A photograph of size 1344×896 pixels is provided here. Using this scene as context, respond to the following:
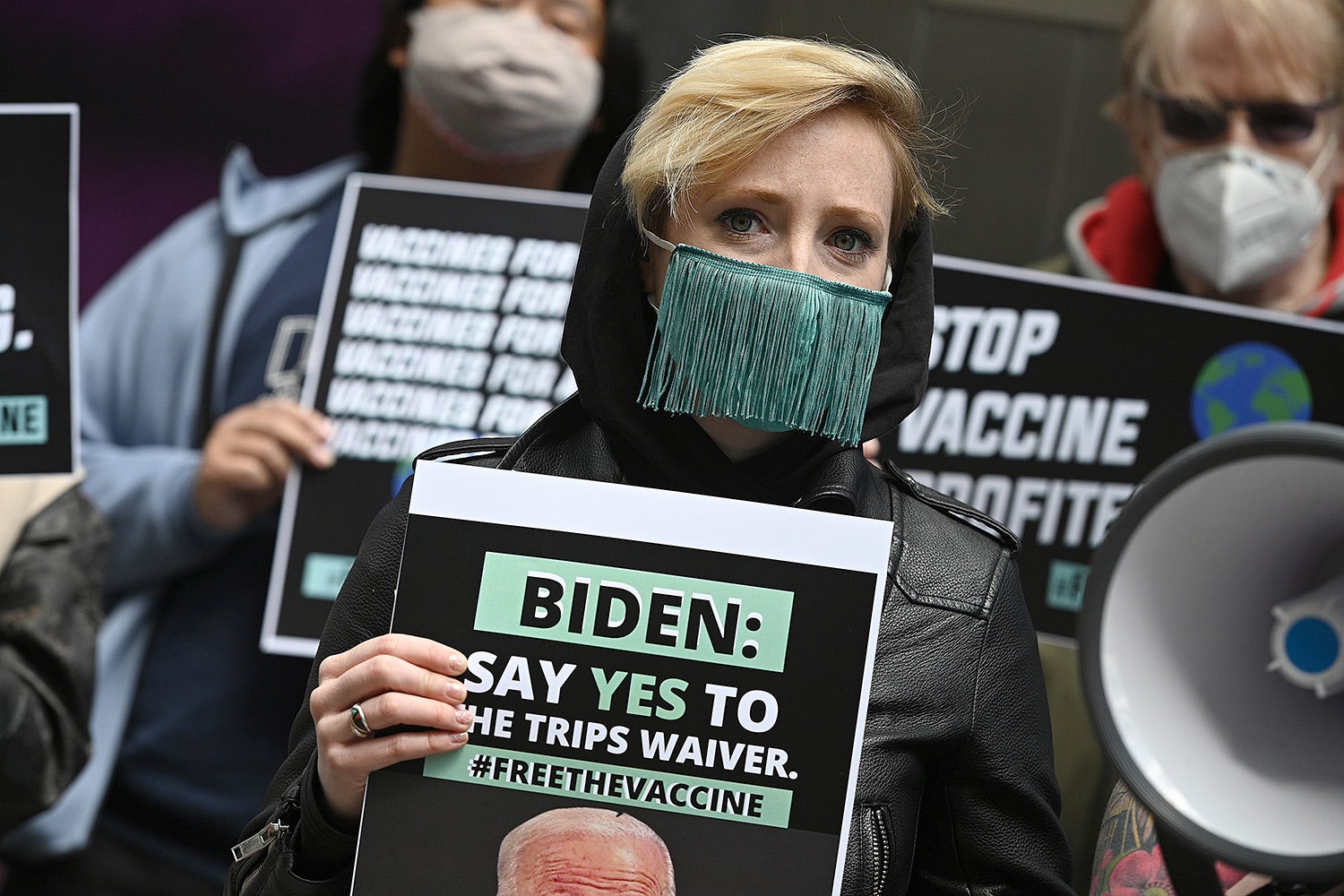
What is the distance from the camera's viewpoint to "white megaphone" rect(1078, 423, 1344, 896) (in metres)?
1.39

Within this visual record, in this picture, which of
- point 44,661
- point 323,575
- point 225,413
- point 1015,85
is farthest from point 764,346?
point 1015,85

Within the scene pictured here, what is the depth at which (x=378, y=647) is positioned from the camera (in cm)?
149

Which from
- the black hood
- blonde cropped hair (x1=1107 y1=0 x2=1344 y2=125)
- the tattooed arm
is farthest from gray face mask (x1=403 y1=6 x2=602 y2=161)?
the tattooed arm

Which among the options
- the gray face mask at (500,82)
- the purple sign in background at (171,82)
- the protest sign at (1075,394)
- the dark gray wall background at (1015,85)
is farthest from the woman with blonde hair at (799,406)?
the purple sign in background at (171,82)

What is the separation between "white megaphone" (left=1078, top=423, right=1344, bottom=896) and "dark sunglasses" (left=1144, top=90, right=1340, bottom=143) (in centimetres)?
199

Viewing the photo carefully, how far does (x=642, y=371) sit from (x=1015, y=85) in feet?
9.62

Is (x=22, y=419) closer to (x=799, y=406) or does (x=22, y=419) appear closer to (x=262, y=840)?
(x=262, y=840)

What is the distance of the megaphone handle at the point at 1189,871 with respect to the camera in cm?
150

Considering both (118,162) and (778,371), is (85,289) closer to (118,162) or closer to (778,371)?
(118,162)

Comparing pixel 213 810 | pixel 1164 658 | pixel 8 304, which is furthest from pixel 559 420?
pixel 213 810

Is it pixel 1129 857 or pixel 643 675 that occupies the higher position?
pixel 643 675

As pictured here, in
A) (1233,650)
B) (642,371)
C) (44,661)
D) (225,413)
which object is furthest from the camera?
(225,413)

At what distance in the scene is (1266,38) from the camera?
10.6ft

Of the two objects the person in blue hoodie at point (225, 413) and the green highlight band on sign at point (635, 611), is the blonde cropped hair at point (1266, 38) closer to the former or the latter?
the person in blue hoodie at point (225, 413)
